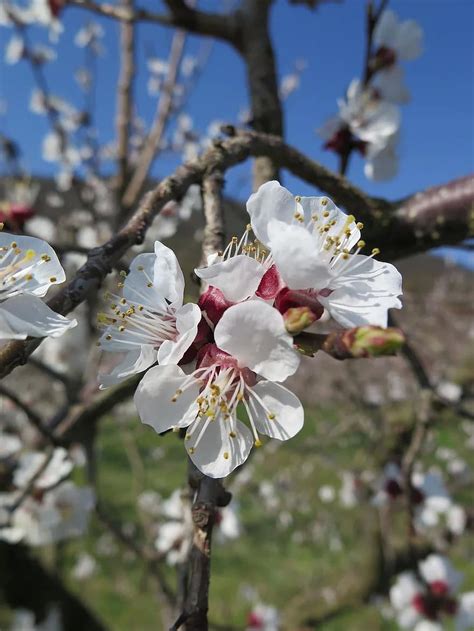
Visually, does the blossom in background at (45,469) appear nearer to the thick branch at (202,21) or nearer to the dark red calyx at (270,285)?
the dark red calyx at (270,285)

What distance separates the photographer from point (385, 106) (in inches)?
45.7

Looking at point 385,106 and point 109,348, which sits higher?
point 385,106

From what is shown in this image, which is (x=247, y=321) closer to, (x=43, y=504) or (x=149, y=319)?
(x=149, y=319)

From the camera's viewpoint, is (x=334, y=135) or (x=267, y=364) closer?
(x=267, y=364)

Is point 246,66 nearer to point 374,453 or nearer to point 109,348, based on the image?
point 109,348

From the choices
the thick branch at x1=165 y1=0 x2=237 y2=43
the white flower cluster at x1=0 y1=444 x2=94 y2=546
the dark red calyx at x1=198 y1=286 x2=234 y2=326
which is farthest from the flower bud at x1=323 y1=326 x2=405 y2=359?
the thick branch at x1=165 y1=0 x2=237 y2=43

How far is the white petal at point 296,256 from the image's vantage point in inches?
19.2

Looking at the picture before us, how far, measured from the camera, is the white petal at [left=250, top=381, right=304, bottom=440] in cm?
55

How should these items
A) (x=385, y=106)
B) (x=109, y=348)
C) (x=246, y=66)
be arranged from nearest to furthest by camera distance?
(x=109, y=348), (x=385, y=106), (x=246, y=66)

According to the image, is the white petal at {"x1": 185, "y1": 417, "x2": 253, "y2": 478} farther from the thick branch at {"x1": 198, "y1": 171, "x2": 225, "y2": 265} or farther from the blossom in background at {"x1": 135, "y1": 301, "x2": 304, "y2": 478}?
the thick branch at {"x1": 198, "y1": 171, "x2": 225, "y2": 265}

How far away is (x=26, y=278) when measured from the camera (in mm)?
585

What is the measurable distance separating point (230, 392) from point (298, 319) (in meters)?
0.15

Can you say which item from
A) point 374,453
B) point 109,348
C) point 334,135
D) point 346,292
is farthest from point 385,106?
point 374,453

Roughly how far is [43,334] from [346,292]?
0.29 m
